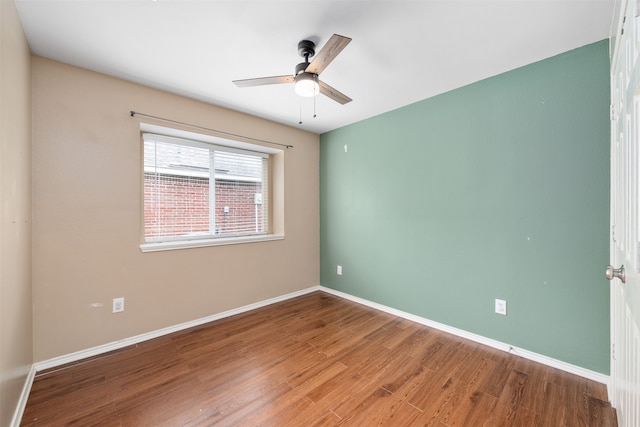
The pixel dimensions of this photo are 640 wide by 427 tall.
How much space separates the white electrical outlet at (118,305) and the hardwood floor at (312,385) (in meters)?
0.35

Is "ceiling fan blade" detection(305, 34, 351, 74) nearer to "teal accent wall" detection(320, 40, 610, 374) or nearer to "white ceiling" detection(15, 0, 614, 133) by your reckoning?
"white ceiling" detection(15, 0, 614, 133)

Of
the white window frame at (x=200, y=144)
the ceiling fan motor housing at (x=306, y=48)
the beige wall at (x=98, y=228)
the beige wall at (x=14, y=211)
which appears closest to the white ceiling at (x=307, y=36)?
the ceiling fan motor housing at (x=306, y=48)

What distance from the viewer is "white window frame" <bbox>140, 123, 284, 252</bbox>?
8.62 ft

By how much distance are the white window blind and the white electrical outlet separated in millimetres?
632

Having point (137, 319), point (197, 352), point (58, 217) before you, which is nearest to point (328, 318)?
point (197, 352)

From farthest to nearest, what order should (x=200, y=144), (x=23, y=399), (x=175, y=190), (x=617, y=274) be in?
1. (x=200, y=144)
2. (x=175, y=190)
3. (x=23, y=399)
4. (x=617, y=274)

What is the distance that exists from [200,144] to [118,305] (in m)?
1.83

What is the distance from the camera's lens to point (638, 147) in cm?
78

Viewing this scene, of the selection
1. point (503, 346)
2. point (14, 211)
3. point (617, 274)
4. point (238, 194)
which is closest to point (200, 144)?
point (238, 194)

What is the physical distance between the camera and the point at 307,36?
1.81 meters

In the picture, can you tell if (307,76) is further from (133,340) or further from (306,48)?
(133,340)

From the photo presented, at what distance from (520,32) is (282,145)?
260 cm

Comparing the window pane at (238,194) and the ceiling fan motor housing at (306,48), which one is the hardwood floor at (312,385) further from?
the ceiling fan motor housing at (306,48)

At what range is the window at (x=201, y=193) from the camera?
2.78 m
